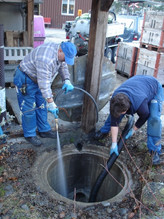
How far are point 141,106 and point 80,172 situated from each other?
1985 mm

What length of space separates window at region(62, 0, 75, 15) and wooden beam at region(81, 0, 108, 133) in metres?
19.2

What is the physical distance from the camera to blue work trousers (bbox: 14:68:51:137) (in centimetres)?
330

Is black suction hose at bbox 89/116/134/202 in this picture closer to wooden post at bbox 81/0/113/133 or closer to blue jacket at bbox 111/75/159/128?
A: blue jacket at bbox 111/75/159/128

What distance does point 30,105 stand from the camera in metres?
3.44

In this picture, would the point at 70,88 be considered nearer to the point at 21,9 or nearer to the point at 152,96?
the point at 152,96

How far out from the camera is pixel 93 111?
13.2 ft

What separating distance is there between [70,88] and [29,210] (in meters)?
1.78

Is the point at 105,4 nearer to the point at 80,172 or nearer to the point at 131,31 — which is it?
the point at 80,172

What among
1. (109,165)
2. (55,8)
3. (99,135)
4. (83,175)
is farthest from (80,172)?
(55,8)

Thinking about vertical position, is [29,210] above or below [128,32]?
below

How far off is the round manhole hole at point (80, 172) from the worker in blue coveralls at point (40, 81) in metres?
0.41

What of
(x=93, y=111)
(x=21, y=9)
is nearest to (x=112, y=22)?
(x=21, y=9)

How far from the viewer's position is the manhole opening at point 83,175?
147 inches

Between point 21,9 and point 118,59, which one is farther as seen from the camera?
point 118,59
